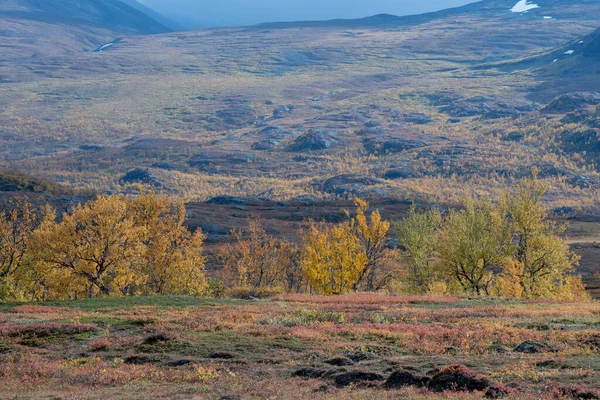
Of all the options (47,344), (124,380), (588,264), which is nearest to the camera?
(124,380)

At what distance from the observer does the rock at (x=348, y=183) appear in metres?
178

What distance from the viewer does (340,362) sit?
21.3 metres

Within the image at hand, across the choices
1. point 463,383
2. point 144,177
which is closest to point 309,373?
point 463,383

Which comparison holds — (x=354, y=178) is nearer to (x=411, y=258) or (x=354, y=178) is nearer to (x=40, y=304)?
(x=411, y=258)

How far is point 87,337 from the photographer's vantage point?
26.6m

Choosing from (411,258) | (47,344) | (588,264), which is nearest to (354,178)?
(588,264)

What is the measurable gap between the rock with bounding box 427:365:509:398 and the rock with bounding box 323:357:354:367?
4070 mm

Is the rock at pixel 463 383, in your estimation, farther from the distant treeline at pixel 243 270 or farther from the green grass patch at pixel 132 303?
the distant treeline at pixel 243 270

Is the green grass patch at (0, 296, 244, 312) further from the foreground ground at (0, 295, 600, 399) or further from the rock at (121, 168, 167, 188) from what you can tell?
the rock at (121, 168, 167, 188)

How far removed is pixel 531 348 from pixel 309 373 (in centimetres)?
867

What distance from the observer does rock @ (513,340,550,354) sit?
2267 cm

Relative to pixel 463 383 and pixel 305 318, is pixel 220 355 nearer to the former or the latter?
pixel 305 318

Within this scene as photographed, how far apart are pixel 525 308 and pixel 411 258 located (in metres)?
27.1

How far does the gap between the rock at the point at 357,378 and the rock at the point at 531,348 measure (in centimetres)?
682
